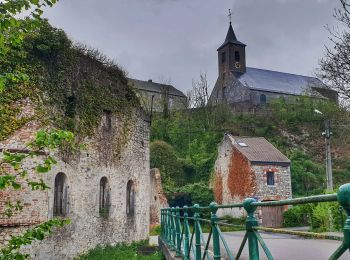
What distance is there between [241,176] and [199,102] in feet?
49.1

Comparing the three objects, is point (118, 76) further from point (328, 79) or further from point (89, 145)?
point (328, 79)

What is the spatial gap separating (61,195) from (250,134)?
81.7 ft

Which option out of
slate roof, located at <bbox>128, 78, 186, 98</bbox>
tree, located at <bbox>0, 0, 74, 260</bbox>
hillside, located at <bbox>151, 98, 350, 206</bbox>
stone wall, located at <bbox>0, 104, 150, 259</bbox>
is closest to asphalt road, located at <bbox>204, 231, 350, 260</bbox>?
tree, located at <bbox>0, 0, 74, 260</bbox>

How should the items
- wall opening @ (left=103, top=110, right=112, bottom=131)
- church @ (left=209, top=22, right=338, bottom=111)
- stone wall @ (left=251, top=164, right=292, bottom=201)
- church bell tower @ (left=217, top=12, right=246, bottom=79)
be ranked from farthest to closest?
1. church bell tower @ (left=217, top=12, right=246, bottom=79)
2. church @ (left=209, top=22, right=338, bottom=111)
3. stone wall @ (left=251, top=164, right=292, bottom=201)
4. wall opening @ (left=103, top=110, right=112, bottom=131)

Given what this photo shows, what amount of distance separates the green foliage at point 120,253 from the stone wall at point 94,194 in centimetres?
25

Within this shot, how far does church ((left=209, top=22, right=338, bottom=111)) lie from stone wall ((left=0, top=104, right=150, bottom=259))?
24856mm

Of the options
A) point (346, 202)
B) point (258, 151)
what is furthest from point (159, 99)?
point (346, 202)

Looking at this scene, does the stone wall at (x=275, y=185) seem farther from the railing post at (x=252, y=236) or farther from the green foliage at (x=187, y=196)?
the railing post at (x=252, y=236)

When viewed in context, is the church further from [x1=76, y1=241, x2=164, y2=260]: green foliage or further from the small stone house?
[x1=76, y1=241, x2=164, y2=260]: green foliage

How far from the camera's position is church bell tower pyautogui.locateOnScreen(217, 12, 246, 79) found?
45156 mm

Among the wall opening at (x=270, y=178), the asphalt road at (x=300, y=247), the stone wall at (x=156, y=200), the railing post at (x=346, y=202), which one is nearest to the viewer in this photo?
the railing post at (x=346, y=202)

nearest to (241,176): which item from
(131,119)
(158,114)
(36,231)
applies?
(131,119)

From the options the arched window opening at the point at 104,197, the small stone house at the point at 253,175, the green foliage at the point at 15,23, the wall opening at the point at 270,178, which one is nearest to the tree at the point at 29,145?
the green foliage at the point at 15,23

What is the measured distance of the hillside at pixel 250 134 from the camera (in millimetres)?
29609
